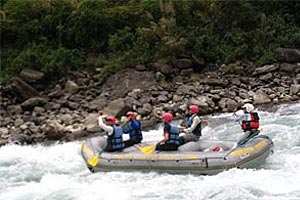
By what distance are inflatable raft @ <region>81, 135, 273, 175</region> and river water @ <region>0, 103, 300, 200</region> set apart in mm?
149

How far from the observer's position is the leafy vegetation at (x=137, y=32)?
2078cm

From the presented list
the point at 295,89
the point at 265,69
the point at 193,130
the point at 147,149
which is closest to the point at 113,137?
the point at 147,149

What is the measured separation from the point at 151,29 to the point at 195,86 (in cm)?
389

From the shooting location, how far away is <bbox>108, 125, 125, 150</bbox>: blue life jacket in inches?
434

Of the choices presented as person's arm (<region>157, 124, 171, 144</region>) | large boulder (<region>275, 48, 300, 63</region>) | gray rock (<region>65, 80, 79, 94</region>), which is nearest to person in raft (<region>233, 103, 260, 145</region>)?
person's arm (<region>157, 124, 171, 144</region>)

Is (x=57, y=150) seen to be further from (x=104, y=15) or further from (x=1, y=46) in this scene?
(x=1, y=46)

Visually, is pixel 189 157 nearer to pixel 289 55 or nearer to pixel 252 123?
pixel 252 123

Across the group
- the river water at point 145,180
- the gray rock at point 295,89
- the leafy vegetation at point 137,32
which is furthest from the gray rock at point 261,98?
the river water at point 145,180

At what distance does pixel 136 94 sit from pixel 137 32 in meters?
4.85

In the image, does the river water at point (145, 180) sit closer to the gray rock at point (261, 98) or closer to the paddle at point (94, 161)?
the paddle at point (94, 161)

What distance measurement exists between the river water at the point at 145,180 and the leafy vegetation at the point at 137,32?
7965 millimetres

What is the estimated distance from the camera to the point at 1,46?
25.3 m

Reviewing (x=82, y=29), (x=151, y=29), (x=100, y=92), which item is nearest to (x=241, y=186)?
(x=100, y=92)

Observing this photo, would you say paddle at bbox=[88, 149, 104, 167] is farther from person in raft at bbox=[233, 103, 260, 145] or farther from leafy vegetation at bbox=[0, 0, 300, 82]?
leafy vegetation at bbox=[0, 0, 300, 82]
